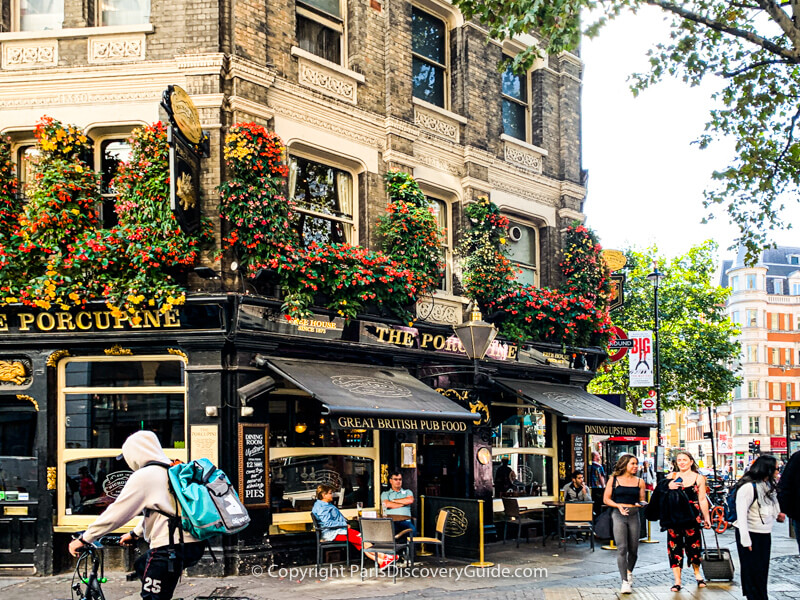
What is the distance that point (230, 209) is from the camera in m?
12.6

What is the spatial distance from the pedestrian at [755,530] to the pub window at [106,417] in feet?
24.4

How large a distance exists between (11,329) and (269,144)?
180 inches

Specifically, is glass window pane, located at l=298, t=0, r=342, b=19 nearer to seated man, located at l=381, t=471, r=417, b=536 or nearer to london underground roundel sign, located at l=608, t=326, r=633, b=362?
seated man, located at l=381, t=471, r=417, b=536

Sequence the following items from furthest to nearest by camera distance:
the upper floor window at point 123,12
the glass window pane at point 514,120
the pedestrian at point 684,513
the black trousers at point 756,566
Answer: the glass window pane at point 514,120 < the upper floor window at point 123,12 < the pedestrian at point 684,513 < the black trousers at point 756,566

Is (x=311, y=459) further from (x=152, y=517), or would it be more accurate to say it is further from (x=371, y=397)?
(x=152, y=517)

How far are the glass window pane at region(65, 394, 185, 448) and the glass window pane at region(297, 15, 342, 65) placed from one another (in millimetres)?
6272

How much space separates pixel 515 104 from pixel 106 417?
1107cm

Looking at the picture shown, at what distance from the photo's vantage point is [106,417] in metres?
12.8

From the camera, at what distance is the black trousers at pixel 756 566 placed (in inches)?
360

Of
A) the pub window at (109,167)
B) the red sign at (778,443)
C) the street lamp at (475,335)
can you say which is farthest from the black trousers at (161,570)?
the red sign at (778,443)

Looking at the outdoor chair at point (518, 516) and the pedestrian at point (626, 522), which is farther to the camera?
the outdoor chair at point (518, 516)

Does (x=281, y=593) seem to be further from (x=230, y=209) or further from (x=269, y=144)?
(x=269, y=144)

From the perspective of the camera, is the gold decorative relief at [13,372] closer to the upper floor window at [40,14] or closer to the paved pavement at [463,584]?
the paved pavement at [463,584]

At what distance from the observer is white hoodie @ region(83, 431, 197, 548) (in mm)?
6051
